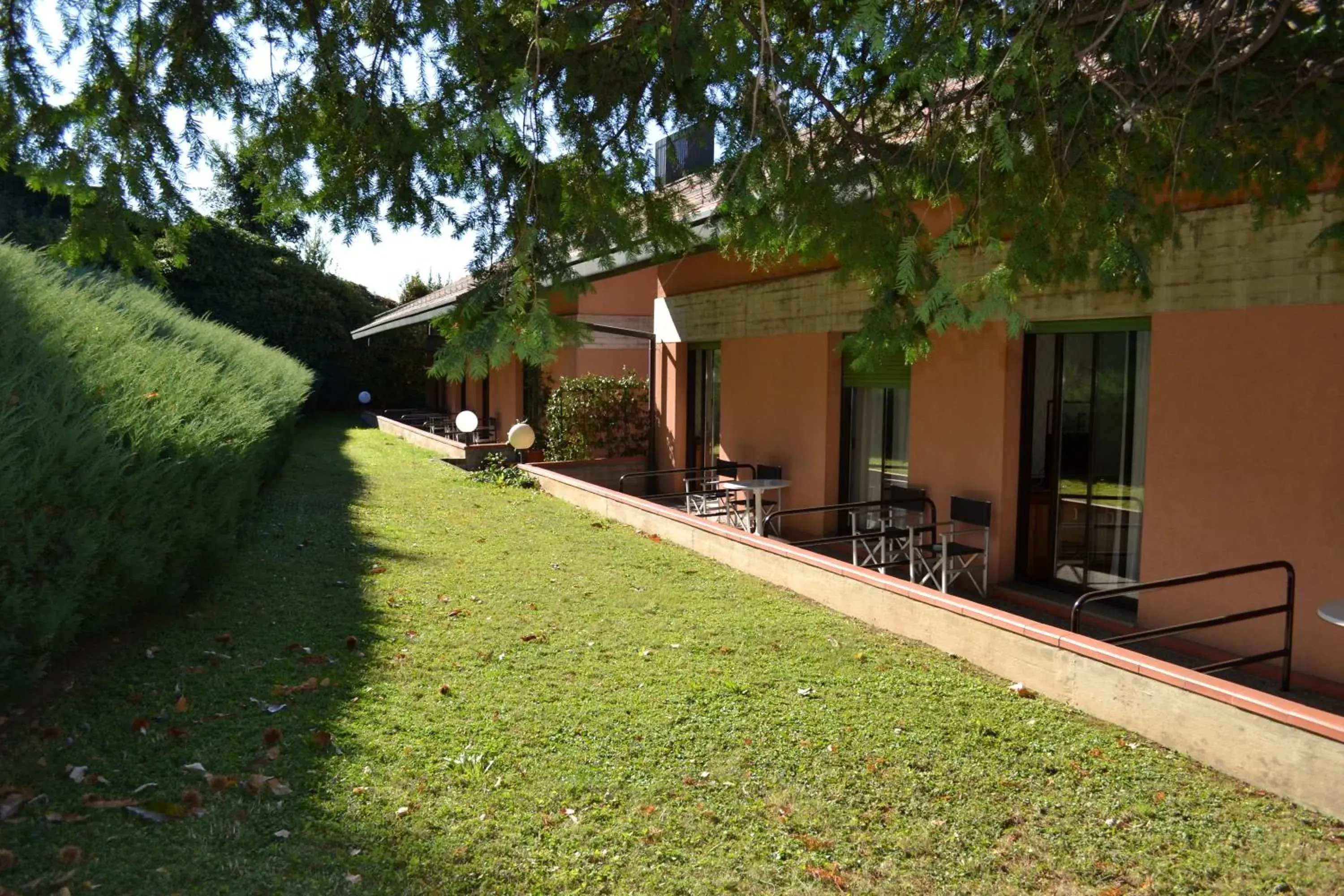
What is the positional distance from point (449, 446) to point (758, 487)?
11245mm

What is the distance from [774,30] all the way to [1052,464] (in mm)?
4757

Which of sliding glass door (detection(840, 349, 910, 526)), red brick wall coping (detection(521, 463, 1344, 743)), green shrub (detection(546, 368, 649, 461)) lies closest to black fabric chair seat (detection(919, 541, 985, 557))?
red brick wall coping (detection(521, 463, 1344, 743))

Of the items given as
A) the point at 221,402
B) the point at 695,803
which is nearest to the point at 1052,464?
the point at 695,803

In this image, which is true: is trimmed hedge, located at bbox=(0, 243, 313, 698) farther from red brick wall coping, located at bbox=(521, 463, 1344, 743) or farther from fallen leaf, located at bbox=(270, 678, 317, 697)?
red brick wall coping, located at bbox=(521, 463, 1344, 743)

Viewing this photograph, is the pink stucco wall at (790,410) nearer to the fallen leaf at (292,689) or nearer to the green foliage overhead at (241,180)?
the green foliage overhead at (241,180)

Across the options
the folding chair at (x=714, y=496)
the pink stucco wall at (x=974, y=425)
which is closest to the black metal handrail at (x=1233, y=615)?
the pink stucco wall at (x=974, y=425)

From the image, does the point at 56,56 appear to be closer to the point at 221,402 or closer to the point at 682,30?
the point at 221,402

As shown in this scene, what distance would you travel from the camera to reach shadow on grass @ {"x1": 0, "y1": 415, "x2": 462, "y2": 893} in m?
3.34

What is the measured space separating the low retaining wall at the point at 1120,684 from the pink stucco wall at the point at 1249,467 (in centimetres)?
158

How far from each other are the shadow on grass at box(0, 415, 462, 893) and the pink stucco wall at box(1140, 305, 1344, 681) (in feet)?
20.6

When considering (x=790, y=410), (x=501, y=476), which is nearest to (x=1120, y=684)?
(x=790, y=410)

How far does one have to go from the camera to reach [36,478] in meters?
4.10

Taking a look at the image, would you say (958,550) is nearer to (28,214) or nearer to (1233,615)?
(1233,615)

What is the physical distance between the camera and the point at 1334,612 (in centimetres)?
484
